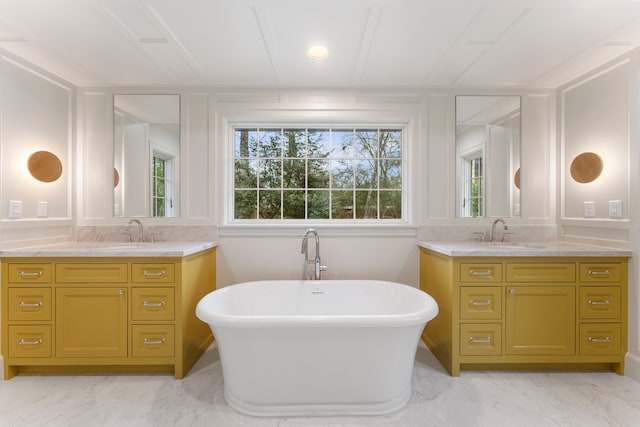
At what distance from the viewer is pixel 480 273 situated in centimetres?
226

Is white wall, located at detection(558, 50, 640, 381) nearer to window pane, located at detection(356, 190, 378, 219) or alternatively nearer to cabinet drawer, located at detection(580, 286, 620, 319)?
cabinet drawer, located at detection(580, 286, 620, 319)

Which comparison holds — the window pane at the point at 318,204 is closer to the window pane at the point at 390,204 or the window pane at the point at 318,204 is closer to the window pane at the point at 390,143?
the window pane at the point at 390,204

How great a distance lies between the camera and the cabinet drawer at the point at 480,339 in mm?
2250

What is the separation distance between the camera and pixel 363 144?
307 centimetres

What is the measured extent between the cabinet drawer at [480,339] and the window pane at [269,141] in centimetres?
216

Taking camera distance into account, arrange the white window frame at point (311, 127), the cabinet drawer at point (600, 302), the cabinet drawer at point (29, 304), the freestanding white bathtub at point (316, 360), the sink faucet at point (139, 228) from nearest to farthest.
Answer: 1. the freestanding white bathtub at point (316, 360)
2. the cabinet drawer at point (29, 304)
3. the cabinet drawer at point (600, 302)
4. the sink faucet at point (139, 228)
5. the white window frame at point (311, 127)

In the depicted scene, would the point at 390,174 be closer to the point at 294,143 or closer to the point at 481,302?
the point at 294,143

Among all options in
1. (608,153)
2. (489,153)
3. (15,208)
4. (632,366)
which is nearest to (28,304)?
(15,208)

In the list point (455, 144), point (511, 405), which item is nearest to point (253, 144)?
point (455, 144)

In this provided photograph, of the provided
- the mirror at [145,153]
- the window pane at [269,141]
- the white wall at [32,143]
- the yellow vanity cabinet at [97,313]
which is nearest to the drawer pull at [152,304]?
the yellow vanity cabinet at [97,313]

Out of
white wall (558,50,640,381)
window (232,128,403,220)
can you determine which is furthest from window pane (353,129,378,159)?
white wall (558,50,640,381)

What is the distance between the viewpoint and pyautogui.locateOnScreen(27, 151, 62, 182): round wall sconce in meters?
2.41

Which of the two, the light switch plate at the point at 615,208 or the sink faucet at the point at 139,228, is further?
the sink faucet at the point at 139,228

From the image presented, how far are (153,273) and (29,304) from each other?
86 centimetres
